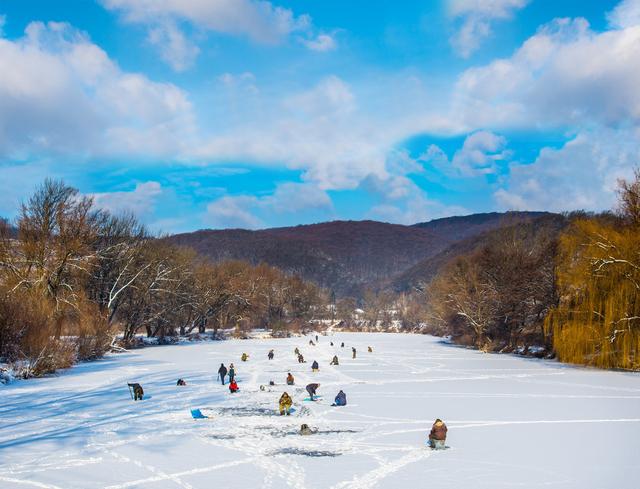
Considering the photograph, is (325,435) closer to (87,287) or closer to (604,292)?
(604,292)

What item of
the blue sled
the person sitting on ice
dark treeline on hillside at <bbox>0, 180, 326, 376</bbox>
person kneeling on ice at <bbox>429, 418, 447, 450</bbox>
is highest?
dark treeline on hillside at <bbox>0, 180, 326, 376</bbox>

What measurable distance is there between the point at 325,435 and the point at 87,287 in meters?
46.9

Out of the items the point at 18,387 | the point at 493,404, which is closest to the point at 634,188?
the point at 493,404

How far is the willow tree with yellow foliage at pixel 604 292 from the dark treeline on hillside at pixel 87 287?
3465cm

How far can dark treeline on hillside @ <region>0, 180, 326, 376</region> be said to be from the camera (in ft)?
99.7

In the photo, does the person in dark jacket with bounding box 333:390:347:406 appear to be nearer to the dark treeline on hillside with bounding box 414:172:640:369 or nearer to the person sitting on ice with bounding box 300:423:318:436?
the person sitting on ice with bounding box 300:423:318:436

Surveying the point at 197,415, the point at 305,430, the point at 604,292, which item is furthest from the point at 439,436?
the point at 604,292

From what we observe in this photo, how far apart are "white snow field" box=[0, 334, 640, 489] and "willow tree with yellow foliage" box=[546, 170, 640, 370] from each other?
3717 millimetres

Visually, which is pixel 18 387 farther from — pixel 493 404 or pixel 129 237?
pixel 129 237

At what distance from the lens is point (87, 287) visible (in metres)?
54.6

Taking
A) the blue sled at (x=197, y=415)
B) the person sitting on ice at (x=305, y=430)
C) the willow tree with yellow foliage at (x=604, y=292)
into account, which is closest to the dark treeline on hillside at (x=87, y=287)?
the blue sled at (x=197, y=415)

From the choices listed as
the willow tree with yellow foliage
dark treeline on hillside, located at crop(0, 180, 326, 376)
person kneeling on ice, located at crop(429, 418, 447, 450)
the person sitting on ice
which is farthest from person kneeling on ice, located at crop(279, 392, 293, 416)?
the willow tree with yellow foliage

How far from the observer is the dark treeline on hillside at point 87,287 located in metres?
30.4

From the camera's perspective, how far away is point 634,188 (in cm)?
3556
